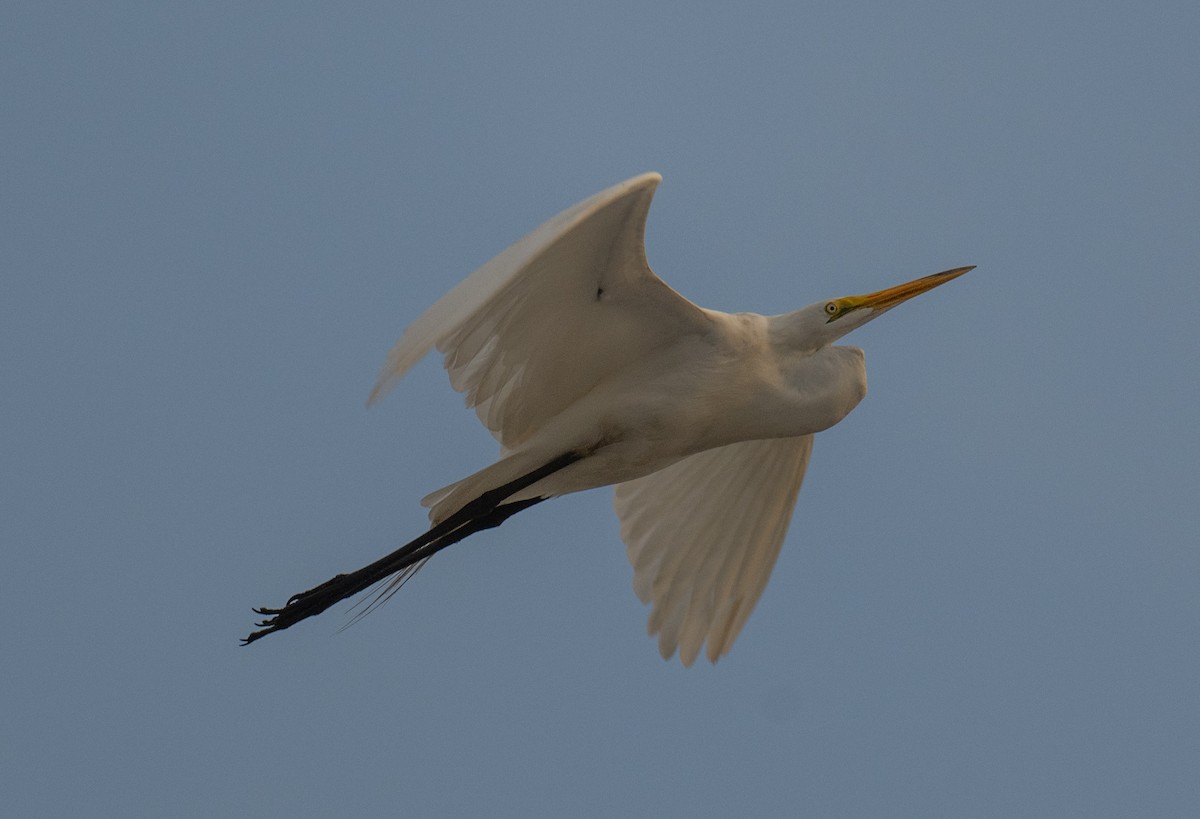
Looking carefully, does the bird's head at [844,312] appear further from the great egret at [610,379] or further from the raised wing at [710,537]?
the raised wing at [710,537]

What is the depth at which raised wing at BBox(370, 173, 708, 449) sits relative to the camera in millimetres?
5500

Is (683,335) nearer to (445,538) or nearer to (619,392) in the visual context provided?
(619,392)

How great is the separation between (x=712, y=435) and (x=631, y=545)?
1.22 metres

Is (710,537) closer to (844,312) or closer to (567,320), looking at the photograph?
(844,312)

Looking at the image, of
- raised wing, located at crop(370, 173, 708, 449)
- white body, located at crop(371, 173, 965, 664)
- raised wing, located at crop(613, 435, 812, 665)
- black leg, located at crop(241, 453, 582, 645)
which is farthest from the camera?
raised wing, located at crop(613, 435, 812, 665)


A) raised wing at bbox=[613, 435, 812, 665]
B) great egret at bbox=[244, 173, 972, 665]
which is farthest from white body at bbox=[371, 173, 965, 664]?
raised wing at bbox=[613, 435, 812, 665]

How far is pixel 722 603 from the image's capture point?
7.60 metres

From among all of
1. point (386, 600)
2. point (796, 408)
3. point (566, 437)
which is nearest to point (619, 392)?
point (566, 437)

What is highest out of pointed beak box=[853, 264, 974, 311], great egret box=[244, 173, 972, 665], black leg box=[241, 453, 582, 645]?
pointed beak box=[853, 264, 974, 311]

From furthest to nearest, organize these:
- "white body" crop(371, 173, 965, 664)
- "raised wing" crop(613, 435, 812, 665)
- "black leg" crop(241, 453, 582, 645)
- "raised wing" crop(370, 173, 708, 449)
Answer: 1. "raised wing" crop(613, 435, 812, 665)
2. "black leg" crop(241, 453, 582, 645)
3. "white body" crop(371, 173, 965, 664)
4. "raised wing" crop(370, 173, 708, 449)

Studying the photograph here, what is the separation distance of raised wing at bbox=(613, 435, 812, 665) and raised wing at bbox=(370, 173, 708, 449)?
1202mm

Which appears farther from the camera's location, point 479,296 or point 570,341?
point 570,341

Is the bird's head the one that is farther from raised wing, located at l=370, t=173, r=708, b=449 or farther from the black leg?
the black leg

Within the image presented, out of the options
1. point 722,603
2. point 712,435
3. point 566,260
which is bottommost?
point 722,603
